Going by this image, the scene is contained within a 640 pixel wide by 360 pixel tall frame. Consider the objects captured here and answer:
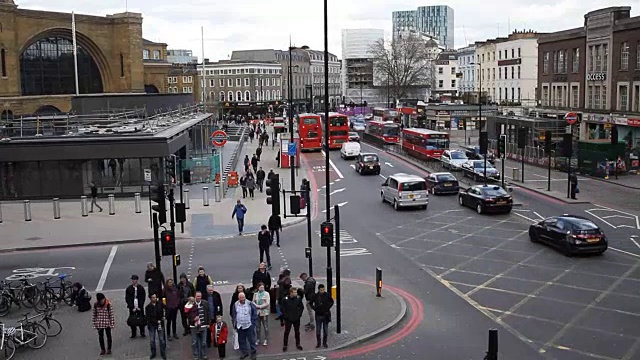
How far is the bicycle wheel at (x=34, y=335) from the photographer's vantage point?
1589 cm

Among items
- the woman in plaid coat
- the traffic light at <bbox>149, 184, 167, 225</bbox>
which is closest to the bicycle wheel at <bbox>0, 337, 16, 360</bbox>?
the woman in plaid coat

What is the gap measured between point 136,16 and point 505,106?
40495 millimetres

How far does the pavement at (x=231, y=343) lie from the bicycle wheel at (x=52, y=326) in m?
0.16

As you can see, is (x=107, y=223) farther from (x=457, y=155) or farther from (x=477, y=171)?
(x=457, y=155)

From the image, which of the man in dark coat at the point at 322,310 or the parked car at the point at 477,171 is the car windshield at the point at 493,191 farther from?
A: the man in dark coat at the point at 322,310

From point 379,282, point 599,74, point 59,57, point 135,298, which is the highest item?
point 59,57

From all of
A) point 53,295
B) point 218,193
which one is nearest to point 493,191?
point 218,193

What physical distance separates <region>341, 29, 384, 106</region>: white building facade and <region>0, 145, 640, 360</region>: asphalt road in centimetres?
13701

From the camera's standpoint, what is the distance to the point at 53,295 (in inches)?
755

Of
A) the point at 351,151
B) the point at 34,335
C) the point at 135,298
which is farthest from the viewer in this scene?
the point at 351,151

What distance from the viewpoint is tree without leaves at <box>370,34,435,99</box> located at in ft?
444

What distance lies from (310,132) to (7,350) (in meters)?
49.9

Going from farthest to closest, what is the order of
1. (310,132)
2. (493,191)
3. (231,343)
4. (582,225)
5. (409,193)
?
(310,132) → (409,193) → (493,191) → (582,225) → (231,343)

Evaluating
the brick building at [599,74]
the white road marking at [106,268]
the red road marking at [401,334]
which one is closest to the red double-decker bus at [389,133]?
the brick building at [599,74]
